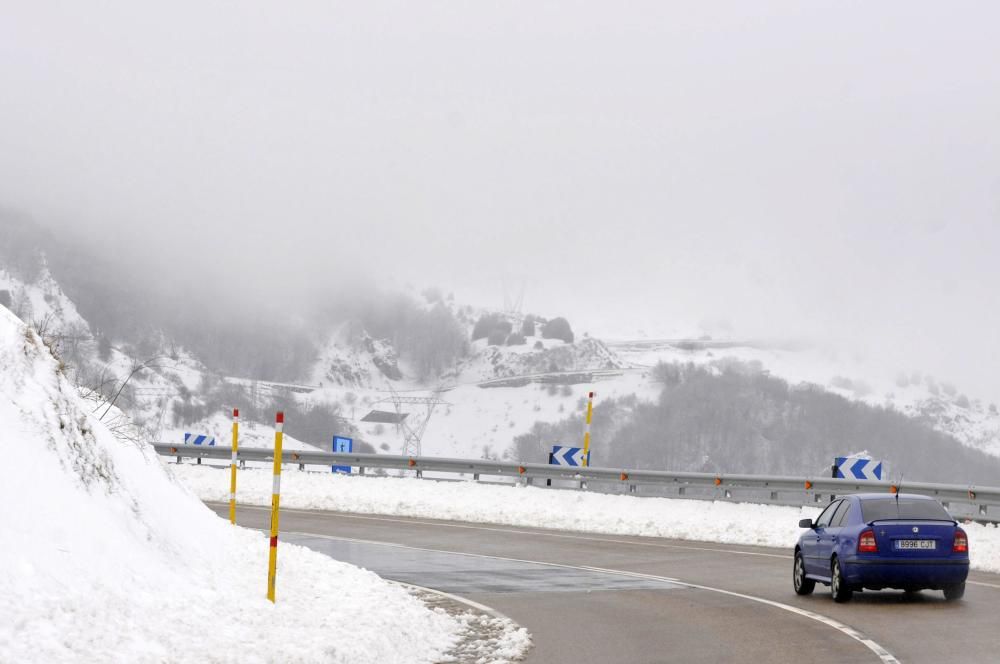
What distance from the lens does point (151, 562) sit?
9781mm

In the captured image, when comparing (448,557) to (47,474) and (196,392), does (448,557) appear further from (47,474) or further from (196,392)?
(196,392)

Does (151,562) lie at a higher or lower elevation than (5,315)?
lower

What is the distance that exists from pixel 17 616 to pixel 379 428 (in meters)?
193

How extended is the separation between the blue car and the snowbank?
5.13 metres

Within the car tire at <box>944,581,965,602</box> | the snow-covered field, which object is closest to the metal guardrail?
the car tire at <box>944,581,965,602</box>

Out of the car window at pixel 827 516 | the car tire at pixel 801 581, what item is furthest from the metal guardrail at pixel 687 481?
the car tire at pixel 801 581

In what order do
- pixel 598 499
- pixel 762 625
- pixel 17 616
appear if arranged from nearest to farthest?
pixel 17 616
pixel 762 625
pixel 598 499

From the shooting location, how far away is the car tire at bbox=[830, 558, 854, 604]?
14501mm

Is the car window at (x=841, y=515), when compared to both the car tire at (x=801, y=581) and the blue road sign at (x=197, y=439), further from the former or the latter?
the blue road sign at (x=197, y=439)

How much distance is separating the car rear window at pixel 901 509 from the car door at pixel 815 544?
31.5 inches

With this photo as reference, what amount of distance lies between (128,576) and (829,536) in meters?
9.35

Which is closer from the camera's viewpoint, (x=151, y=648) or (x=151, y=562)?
(x=151, y=648)

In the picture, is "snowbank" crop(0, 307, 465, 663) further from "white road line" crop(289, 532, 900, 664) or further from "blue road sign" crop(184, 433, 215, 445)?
"blue road sign" crop(184, 433, 215, 445)

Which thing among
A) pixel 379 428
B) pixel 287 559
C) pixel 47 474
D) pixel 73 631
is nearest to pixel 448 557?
pixel 287 559
